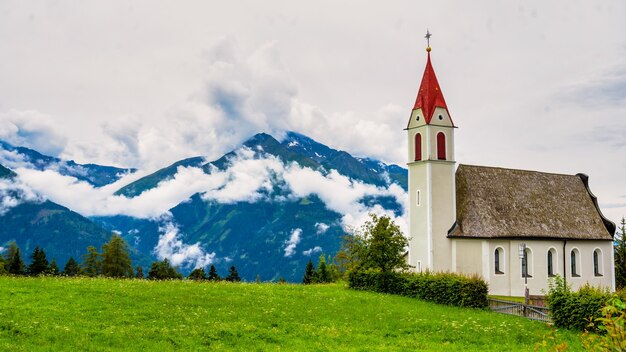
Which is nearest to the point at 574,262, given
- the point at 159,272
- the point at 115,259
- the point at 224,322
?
the point at 224,322

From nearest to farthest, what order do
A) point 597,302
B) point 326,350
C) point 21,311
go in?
point 326,350
point 21,311
point 597,302

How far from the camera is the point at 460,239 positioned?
51781mm

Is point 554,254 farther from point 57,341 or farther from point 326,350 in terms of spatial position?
point 57,341

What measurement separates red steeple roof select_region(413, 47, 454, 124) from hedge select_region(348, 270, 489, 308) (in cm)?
1920

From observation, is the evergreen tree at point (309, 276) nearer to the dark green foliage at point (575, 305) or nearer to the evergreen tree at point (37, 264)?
the evergreen tree at point (37, 264)

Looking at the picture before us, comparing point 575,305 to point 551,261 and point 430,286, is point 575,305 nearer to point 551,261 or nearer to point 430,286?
point 430,286

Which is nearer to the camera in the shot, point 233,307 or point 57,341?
point 57,341

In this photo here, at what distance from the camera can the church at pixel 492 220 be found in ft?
169

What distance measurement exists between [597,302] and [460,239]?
2626cm

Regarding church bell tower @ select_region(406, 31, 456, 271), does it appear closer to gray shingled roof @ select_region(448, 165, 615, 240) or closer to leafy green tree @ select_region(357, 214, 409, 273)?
gray shingled roof @ select_region(448, 165, 615, 240)

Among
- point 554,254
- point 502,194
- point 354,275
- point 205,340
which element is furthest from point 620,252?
point 205,340

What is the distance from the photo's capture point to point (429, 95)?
183 ft

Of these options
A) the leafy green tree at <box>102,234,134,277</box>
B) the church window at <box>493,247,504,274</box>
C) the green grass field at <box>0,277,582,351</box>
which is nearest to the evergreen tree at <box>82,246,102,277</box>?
the leafy green tree at <box>102,234,134,277</box>

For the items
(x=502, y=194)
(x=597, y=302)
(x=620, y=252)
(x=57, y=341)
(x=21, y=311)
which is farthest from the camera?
(x=620, y=252)
